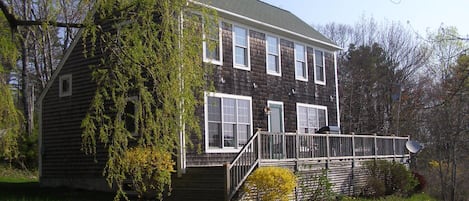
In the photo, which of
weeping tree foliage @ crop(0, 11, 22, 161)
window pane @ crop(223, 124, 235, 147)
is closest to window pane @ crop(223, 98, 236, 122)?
window pane @ crop(223, 124, 235, 147)

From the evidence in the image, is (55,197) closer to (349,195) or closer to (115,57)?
(115,57)

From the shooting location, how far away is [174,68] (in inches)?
338

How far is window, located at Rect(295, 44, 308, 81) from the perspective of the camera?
19797 millimetres

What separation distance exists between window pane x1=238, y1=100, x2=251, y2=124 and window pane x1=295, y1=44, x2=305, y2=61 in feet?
12.6

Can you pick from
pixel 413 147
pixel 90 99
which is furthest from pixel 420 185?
pixel 90 99

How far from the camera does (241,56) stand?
17.1 meters

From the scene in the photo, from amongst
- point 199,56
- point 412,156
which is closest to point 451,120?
point 412,156

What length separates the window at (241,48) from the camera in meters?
16.8

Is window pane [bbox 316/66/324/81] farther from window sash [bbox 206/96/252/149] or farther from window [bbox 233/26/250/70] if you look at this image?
window sash [bbox 206/96/252/149]

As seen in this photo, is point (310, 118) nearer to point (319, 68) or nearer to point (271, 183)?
point (319, 68)

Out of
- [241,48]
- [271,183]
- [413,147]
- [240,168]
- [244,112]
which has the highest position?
[241,48]

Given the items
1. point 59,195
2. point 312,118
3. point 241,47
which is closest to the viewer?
point 59,195

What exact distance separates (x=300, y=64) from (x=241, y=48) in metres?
3.71

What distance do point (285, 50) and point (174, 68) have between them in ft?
36.2
